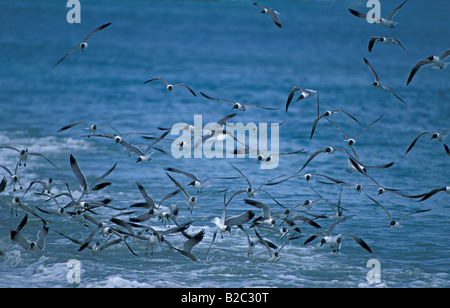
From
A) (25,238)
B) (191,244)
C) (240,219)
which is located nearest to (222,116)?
(191,244)

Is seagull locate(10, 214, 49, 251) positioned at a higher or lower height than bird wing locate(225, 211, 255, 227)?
lower

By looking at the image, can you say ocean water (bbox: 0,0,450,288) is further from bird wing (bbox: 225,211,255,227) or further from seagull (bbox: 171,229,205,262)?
bird wing (bbox: 225,211,255,227)

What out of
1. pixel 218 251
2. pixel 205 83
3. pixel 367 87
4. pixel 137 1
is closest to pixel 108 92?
pixel 205 83

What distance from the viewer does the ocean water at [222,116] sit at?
10.1m

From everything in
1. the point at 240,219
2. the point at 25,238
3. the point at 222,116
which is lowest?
the point at 25,238

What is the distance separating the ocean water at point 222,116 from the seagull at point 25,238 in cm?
18

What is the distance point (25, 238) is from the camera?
977cm

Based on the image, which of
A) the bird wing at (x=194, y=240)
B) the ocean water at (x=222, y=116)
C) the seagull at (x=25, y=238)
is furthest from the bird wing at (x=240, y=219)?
the seagull at (x=25, y=238)

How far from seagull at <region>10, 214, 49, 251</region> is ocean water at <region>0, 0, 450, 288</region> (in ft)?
0.58

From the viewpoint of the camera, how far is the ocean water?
33.0 feet

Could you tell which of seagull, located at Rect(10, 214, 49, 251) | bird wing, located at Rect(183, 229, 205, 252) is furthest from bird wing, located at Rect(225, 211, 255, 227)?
seagull, located at Rect(10, 214, 49, 251)

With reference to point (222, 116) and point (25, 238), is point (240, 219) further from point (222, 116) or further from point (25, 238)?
point (222, 116)

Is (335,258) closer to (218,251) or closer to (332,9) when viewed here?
(218,251)

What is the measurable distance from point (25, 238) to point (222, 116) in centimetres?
1489
